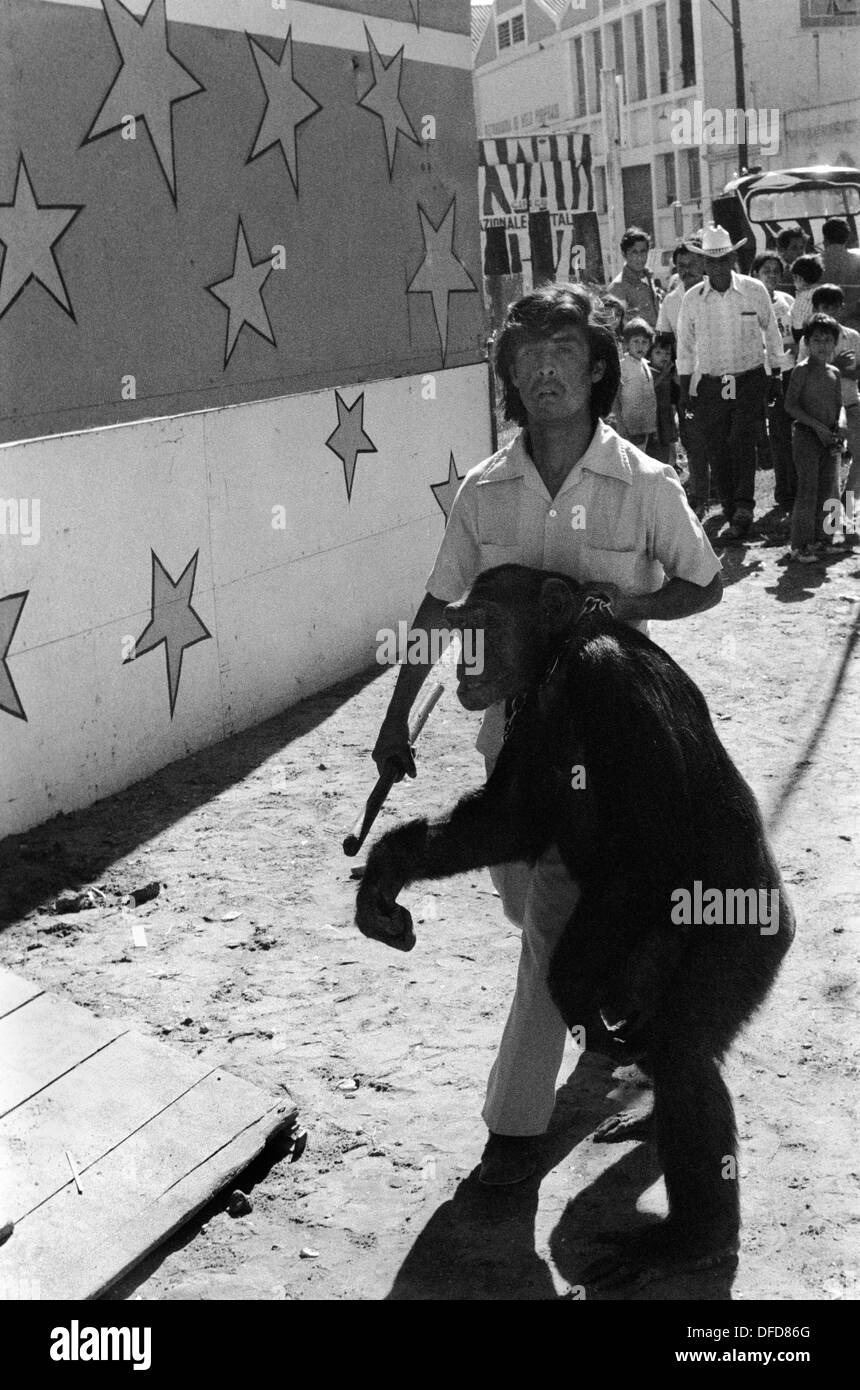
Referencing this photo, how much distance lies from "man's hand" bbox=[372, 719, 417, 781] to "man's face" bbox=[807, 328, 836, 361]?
22.8 feet

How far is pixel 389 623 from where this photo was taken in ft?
25.5

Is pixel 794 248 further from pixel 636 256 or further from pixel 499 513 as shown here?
pixel 499 513

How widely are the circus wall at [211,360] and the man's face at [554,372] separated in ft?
9.10

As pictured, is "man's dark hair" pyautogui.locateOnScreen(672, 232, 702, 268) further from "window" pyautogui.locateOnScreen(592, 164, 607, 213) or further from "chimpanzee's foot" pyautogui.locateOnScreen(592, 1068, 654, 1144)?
"window" pyautogui.locateOnScreen(592, 164, 607, 213)

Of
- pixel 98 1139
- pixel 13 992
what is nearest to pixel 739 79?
pixel 13 992

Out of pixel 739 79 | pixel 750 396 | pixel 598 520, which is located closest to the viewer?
pixel 598 520

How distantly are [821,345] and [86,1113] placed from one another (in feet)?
24.3

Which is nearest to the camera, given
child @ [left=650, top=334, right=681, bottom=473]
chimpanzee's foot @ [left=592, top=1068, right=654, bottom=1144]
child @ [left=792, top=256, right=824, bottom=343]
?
chimpanzee's foot @ [left=592, top=1068, right=654, bottom=1144]

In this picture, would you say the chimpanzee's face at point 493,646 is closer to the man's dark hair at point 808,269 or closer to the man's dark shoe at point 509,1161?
the man's dark shoe at point 509,1161

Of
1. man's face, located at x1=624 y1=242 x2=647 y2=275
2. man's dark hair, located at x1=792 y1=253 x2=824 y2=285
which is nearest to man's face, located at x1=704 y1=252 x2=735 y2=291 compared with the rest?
man's dark hair, located at x1=792 y1=253 x2=824 y2=285

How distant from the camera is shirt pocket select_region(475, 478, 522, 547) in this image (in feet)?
10.4

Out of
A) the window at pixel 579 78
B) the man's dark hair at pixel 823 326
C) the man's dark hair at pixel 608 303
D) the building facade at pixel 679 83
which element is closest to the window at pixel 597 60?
the building facade at pixel 679 83

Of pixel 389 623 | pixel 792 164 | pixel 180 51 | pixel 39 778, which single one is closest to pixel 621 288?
pixel 389 623

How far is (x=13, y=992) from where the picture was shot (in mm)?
3852
